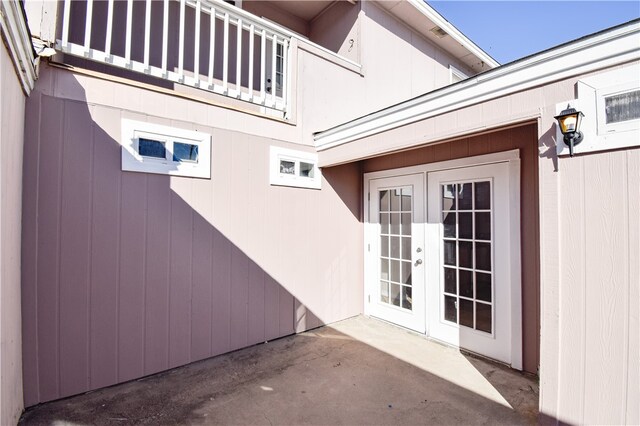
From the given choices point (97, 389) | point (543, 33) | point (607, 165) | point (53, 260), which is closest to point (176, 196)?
point (53, 260)

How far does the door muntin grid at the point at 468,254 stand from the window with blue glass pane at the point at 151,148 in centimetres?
293

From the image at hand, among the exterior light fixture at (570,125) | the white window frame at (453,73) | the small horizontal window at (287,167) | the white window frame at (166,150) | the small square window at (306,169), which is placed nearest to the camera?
the exterior light fixture at (570,125)

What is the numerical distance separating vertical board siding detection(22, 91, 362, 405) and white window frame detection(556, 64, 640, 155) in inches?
104

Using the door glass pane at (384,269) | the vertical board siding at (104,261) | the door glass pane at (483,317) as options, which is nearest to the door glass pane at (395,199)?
the door glass pane at (384,269)

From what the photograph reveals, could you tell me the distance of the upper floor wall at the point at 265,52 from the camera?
2900 mm

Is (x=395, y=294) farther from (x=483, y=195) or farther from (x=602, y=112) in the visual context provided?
(x=602, y=112)

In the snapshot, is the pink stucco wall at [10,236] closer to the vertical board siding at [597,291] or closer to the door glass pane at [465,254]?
the vertical board siding at [597,291]

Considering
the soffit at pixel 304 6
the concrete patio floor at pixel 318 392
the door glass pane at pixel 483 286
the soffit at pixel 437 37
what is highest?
the soffit at pixel 304 6

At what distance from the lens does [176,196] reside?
9.25 feet

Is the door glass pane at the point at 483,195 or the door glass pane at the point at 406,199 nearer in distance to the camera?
the door glass pane at the point at 483,195

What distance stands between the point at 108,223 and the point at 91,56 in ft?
4.58

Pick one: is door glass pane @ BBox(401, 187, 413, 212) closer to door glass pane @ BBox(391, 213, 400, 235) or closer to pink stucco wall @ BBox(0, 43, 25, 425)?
door glass pane @ BBox(391, 213, 400, 235)

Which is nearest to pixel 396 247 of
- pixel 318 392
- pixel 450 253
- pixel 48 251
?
pixel 450 253

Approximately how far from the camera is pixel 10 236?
6.24 feet
